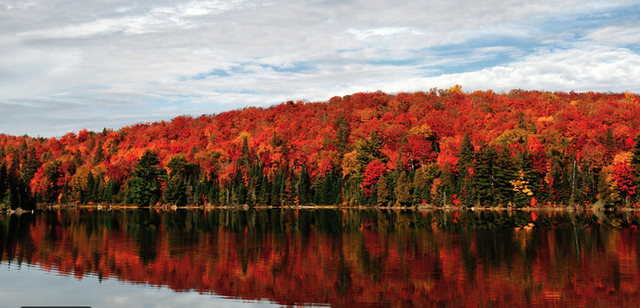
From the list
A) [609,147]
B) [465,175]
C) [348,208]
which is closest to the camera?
[609,147]

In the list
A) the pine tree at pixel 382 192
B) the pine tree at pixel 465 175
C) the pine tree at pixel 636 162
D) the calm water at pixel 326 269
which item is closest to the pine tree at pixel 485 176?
the pine tree at pixel 465 175

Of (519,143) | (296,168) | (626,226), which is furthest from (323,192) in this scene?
(626,226)

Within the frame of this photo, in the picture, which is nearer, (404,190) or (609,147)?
(609,147)

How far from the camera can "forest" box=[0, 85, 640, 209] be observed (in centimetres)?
10031

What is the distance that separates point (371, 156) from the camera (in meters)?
128

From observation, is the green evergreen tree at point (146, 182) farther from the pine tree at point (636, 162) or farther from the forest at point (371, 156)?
the pine tree at point (636, 162)

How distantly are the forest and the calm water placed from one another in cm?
5235

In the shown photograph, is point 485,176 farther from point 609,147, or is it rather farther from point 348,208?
point 348,208

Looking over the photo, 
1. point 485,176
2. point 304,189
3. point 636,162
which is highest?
point 636,162

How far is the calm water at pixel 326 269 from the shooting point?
944 inches

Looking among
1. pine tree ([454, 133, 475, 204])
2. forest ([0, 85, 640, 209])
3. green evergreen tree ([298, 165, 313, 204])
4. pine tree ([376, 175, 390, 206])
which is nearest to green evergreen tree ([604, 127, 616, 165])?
forest ([0, 85, 640, 209])

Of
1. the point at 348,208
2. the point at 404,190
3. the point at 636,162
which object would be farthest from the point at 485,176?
the point at 348,208

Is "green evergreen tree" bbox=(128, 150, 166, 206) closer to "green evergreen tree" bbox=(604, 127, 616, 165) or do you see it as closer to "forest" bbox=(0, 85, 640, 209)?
"forest" bbox=(0, 85, 640, 209)

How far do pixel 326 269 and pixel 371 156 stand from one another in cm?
9841
